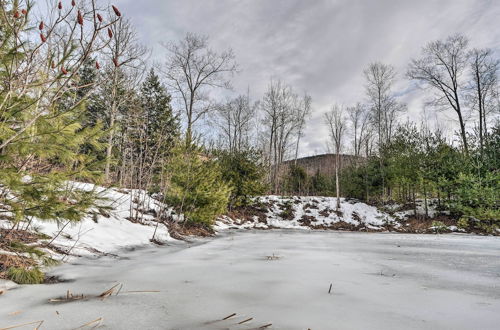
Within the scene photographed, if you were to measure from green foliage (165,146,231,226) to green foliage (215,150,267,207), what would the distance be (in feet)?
18.8

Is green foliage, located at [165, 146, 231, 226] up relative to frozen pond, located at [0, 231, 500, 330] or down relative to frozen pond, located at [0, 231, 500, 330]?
up

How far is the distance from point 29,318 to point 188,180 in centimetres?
612

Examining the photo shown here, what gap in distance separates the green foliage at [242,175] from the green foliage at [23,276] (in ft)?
37.9

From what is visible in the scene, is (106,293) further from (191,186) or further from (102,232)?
(191,186)

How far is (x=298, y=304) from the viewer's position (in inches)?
64.4

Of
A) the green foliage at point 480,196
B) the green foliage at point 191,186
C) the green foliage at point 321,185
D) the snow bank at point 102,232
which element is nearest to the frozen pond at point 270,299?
the snow bank at point 102,232

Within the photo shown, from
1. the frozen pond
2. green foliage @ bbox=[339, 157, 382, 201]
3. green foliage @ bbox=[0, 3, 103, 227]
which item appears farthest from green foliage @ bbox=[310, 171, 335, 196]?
green foliage @ bbox=[0, 3, 103, 227]

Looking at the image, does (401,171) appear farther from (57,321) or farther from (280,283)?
(57,321)

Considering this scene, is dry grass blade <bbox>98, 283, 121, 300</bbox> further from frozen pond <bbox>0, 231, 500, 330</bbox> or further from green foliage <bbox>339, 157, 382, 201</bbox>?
green foliage <bbox>339, 157, 382, 201</bbox>

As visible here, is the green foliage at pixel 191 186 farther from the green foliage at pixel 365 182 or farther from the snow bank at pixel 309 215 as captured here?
the green foliage at pixel 365 182

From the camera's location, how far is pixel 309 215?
1538 cm

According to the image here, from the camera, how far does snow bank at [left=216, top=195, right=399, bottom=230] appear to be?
13711 mm

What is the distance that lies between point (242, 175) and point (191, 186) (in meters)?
7.01

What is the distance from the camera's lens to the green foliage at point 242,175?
14133 mm
